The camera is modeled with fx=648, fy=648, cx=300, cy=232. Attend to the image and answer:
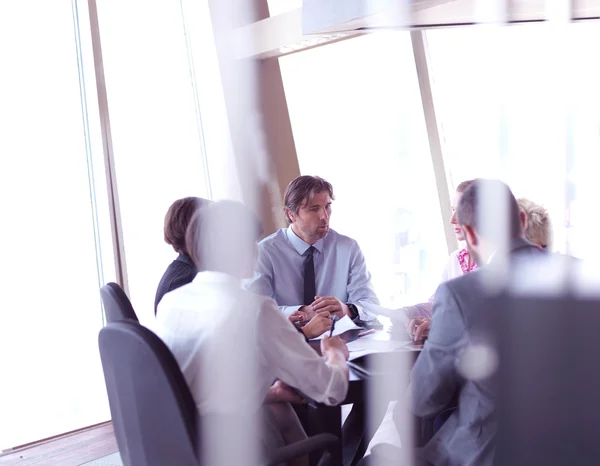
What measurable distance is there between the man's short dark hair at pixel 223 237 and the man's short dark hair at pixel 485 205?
523 mm

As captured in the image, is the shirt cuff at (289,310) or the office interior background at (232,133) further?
the office interior background at (232,133)

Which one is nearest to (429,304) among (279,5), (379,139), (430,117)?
(430,117)

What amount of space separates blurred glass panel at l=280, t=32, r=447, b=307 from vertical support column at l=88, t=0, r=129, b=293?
166 centimetres

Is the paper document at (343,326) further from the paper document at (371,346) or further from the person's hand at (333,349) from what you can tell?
the person's hand at (333,349)

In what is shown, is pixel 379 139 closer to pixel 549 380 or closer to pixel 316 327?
pixel 316 327

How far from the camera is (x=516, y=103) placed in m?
4.34

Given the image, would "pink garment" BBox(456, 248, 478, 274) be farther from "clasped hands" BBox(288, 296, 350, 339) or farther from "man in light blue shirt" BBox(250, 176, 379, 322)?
"clasped hands" BBox(288, 296, 350, 339)

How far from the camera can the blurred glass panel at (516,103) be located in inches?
110

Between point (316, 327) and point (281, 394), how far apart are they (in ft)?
1.39

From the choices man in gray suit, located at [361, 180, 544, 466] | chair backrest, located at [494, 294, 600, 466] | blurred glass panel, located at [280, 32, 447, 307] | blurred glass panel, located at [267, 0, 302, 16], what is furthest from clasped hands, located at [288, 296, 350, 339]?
blurred glass panel, located at [267, 0, 302, 16]

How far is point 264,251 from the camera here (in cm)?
305

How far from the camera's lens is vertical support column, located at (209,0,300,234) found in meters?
4.68

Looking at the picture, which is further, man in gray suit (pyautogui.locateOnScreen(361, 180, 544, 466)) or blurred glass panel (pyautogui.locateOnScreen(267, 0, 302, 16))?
blurred glass panel (pyautogui.locateOnScreen(267, 0, 302, 16))

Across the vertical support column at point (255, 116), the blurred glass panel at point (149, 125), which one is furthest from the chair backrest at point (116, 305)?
the vertical support column at point (255, 116)
